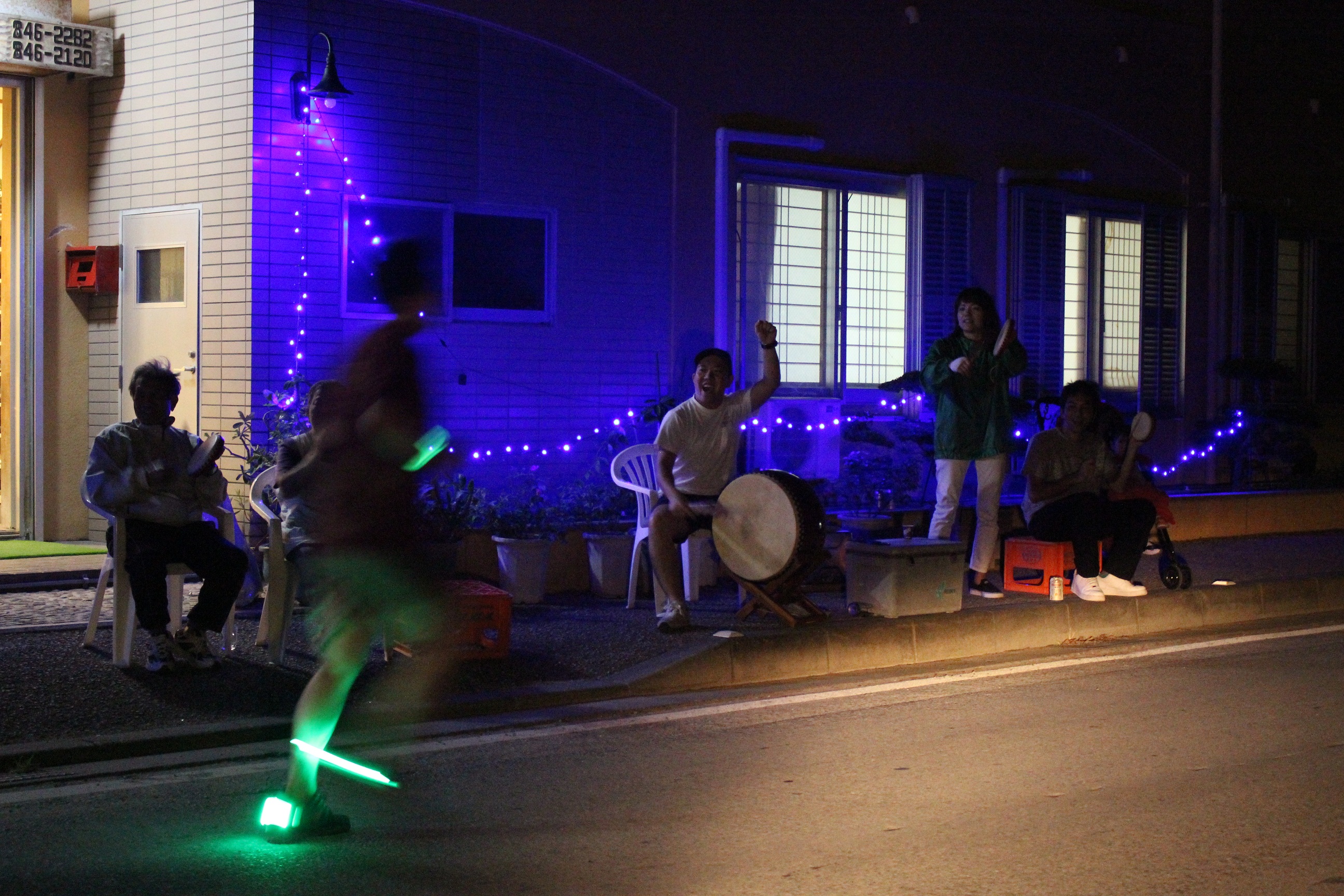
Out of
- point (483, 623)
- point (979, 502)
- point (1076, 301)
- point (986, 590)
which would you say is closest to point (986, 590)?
point (986, 590)

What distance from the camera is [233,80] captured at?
11125mm

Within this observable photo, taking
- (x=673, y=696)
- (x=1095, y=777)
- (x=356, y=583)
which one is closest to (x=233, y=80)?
(x=673, y=696)

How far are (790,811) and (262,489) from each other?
176 inches

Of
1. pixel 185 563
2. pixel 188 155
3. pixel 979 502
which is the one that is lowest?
pixel 185 563

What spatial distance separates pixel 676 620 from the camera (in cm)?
870

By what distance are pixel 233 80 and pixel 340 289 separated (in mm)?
1724

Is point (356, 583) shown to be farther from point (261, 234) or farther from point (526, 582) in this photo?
point (261, 234)

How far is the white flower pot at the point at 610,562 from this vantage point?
1025cm

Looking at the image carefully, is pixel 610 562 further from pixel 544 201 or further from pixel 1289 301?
pixel 1289 301

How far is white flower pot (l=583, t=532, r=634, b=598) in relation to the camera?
10.2m

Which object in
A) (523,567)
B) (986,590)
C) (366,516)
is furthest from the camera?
(986,590)

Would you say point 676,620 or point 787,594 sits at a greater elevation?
point 787,594

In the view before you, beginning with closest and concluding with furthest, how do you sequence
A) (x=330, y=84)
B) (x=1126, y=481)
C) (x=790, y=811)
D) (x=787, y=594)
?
(x=790, y=811), (x=787, y=594), (x=1126, y=481), (x=330, y=84)

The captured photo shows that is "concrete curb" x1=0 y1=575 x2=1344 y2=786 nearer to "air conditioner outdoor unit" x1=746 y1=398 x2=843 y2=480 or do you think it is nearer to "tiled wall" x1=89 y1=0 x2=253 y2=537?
"air conditioner outdoor unit" x1=746 y1=398 x2=843 y2=480
